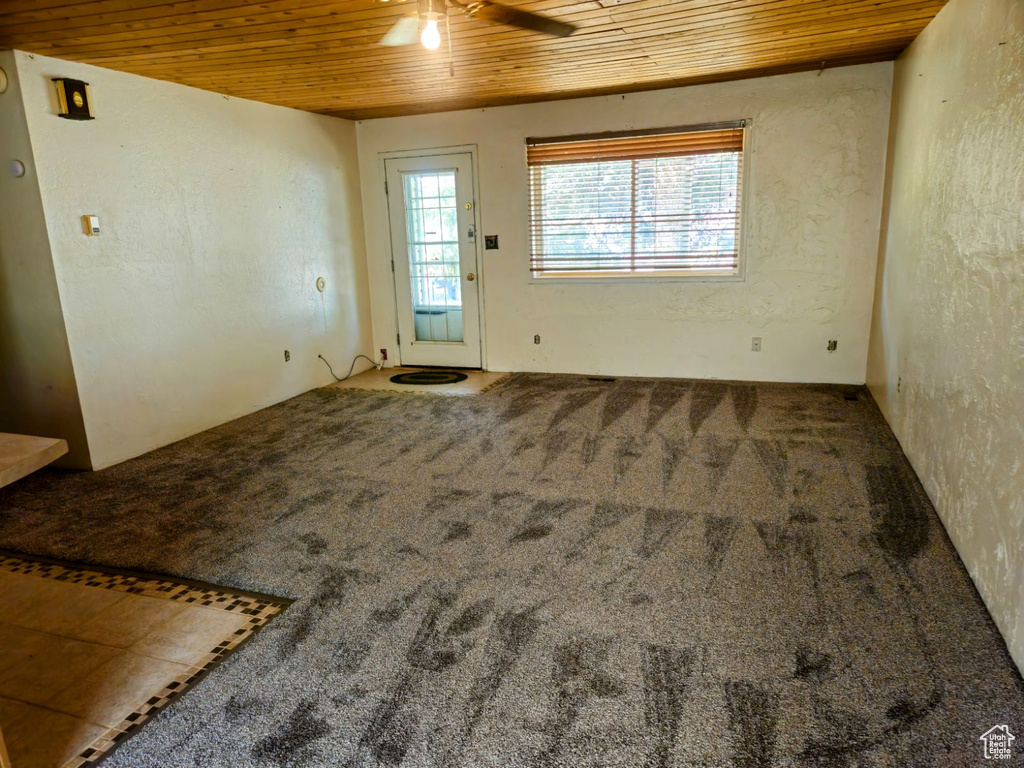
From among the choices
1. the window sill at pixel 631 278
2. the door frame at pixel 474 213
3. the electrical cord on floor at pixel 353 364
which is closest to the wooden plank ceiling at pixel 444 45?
the door frame at pixel 474 213

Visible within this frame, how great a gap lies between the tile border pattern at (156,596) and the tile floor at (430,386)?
3005mm

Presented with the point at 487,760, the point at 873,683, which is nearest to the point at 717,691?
the point at 873,683

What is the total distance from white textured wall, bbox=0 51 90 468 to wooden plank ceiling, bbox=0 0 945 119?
523 millimetres

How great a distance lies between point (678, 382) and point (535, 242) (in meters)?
1.80

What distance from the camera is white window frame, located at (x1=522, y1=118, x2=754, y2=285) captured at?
16.3 feet

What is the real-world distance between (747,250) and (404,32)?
133 inches

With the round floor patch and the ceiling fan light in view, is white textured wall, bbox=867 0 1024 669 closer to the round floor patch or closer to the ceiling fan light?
the ceiling fan light

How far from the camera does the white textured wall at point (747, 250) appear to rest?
15.6 ft

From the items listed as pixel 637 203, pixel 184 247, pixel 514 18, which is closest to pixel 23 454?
pixel 514 18

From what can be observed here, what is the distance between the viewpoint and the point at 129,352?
3930 millimetres

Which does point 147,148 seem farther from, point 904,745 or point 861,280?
point 861,280

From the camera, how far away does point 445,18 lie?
106 inches

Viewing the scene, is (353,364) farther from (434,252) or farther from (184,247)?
(184,247)

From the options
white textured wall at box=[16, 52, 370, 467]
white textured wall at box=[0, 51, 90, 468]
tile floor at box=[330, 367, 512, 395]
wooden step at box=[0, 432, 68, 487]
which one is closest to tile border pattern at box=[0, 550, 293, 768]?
wooden step at box=[0, 432, 68, 487]
